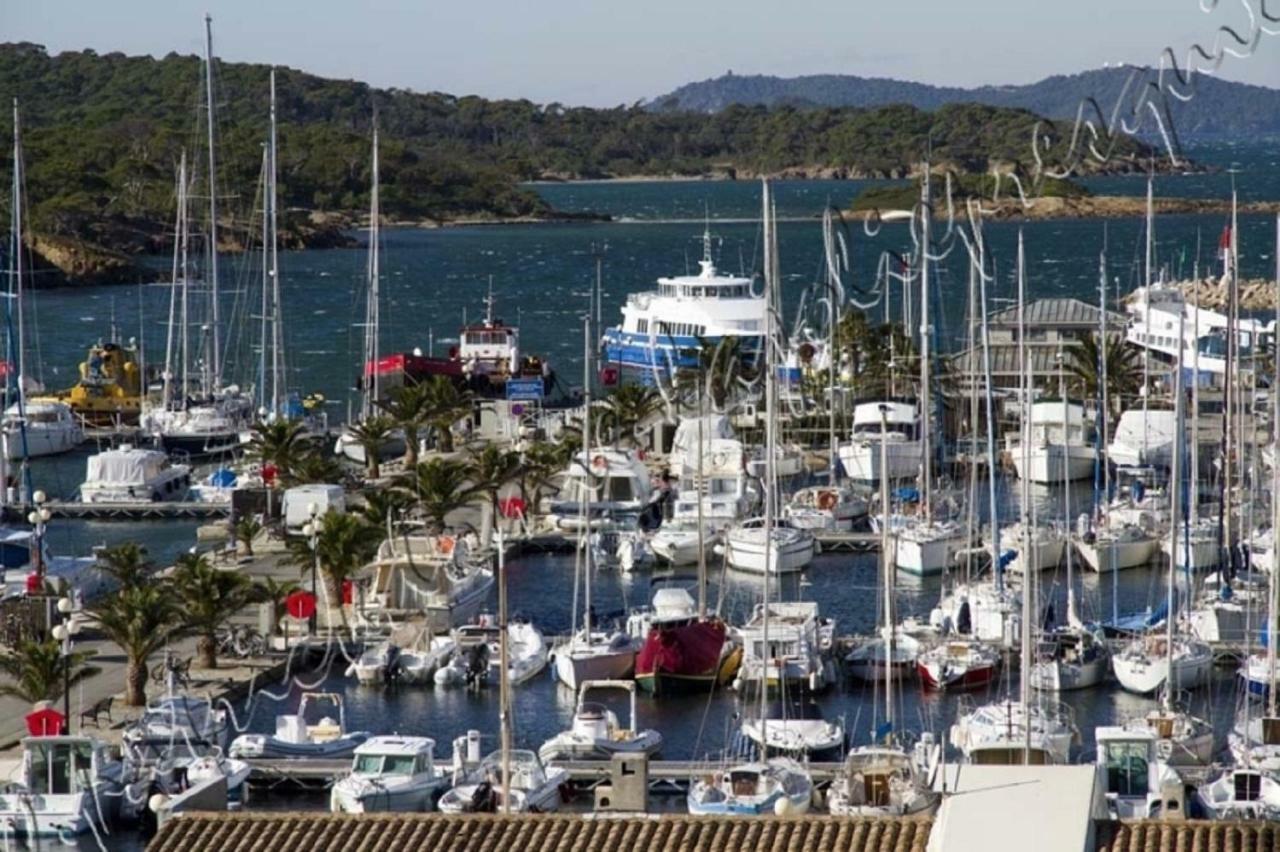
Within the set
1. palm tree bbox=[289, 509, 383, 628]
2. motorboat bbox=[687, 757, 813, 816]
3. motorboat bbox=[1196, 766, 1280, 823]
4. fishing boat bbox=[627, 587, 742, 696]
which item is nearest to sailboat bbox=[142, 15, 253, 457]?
palm tree bbox=[289, 509, 383, 628]

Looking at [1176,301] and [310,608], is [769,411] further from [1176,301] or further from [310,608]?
[1176,301]

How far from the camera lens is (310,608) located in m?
39.0

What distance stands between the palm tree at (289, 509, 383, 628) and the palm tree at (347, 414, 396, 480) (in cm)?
1407

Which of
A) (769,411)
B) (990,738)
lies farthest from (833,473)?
(990,738)

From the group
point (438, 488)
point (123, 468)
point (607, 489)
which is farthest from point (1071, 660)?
Answer: point (123, 468)

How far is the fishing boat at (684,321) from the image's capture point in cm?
7869

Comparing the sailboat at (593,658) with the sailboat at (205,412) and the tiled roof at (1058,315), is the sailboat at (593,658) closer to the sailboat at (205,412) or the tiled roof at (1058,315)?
the sailboat at (205,412)

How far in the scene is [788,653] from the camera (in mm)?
36875

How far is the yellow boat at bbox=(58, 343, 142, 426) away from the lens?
6744cm

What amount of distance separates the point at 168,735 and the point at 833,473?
997 inches

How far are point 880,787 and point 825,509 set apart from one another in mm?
22235

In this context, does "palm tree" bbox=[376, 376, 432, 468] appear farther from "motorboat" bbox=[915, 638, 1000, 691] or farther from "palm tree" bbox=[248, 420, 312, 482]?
"motorboat" bbox=[915, 638, 1000, 691]

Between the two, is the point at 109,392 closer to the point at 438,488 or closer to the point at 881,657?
the point at 438,488

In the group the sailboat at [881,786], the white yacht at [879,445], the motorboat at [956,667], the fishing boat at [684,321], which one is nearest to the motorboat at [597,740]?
the sailboat at [881,786]
